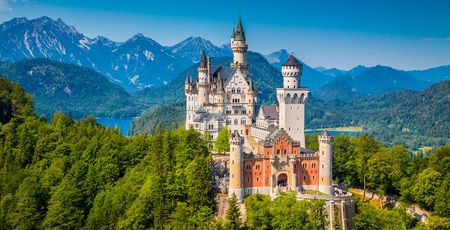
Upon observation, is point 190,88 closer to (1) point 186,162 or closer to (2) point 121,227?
(1) point 186,162

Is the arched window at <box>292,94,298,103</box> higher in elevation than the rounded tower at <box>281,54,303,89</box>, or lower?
lower

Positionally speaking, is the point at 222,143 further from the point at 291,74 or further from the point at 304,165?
the point at 304,165

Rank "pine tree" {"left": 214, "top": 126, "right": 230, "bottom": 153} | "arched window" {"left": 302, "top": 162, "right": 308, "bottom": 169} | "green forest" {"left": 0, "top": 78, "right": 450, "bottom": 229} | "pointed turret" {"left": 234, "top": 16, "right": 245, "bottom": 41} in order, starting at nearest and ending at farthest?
"green forest" {"left": 0, "top": 78, "right": 450, "bottom": 229}, "arched window" {"left": 302, "top": 162, "right": 308, "bottom": 169}, "pine tree" {"left": 214, "top": 126, "right": 230, "bottom": 153}, "pointed turret" {"left": 234, "top": 16, "right": 245, "bottom": 41}

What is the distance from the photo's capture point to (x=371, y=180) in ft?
285

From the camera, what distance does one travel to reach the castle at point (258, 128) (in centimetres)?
7606

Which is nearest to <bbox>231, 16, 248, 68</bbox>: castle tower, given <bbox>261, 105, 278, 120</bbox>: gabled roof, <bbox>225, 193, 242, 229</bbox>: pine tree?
<bbox>261, 105, 278, 120</bbox>: gabled roof

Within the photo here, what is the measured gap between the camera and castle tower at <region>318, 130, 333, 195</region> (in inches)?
3022

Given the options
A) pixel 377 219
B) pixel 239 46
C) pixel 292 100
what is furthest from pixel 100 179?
pixel 377 219

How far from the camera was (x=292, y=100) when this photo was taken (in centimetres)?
8806

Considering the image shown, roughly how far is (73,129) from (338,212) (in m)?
55.7

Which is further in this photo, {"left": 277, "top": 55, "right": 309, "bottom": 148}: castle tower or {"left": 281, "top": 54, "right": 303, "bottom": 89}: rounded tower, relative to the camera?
{"left": 281, "top": 54, "right": 303, "bottom": 89}: rounded tower

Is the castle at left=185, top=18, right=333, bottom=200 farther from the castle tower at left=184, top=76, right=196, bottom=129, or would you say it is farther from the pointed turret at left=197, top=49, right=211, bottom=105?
the castle tower at left=184, top=76, right=196, bottom=129

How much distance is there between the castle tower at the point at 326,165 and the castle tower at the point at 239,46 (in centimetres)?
3689

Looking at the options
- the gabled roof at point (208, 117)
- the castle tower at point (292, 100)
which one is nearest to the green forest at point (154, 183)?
the gabled roof at point (208, 117)
